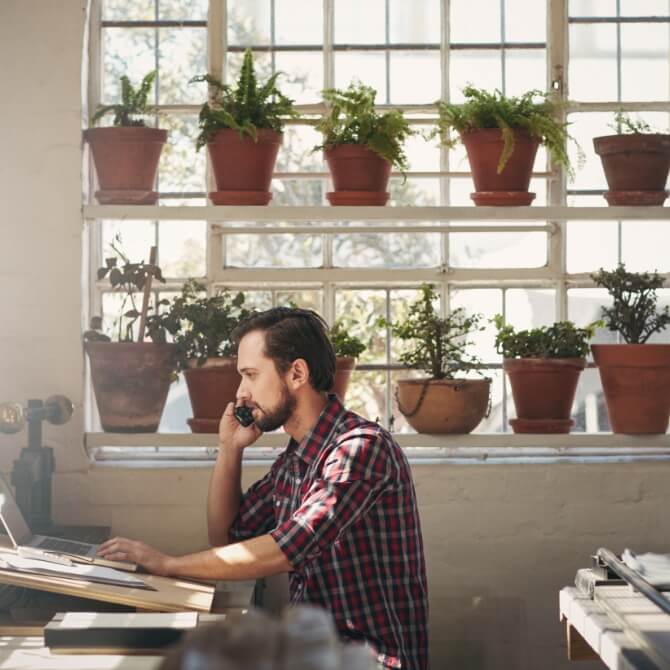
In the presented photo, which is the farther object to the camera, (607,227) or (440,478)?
(607,227)

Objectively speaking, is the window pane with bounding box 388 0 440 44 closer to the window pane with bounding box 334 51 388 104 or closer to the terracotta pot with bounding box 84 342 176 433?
the window pane with bounding box 334 51 388 104

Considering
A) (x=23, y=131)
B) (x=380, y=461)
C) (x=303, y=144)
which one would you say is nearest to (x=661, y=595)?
(x=380, y=461)

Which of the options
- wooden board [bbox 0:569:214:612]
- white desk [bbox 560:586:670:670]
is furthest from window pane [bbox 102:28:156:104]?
white desk [bbox 560:586:670:670]

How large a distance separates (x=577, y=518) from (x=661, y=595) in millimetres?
1294

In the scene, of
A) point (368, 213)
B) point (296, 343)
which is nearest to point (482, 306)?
point (368, 213)

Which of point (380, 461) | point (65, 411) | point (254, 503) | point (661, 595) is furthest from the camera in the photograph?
point (65, 411)

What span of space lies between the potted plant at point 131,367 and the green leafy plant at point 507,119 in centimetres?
106

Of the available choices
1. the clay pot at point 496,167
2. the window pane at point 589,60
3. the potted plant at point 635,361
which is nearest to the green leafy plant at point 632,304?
the potted plant at point 635,361

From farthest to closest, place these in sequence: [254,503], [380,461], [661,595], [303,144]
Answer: [303,144] < [254,503] < [380,461] < [661,595]

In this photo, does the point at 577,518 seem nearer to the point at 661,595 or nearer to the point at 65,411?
the point at 661,595

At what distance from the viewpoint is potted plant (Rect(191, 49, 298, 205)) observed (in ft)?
11.7

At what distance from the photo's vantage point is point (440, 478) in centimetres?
365

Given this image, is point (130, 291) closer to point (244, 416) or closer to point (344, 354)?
point (344, 354)

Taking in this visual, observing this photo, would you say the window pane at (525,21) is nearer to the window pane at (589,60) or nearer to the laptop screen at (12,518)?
the window pane at (589,60)
